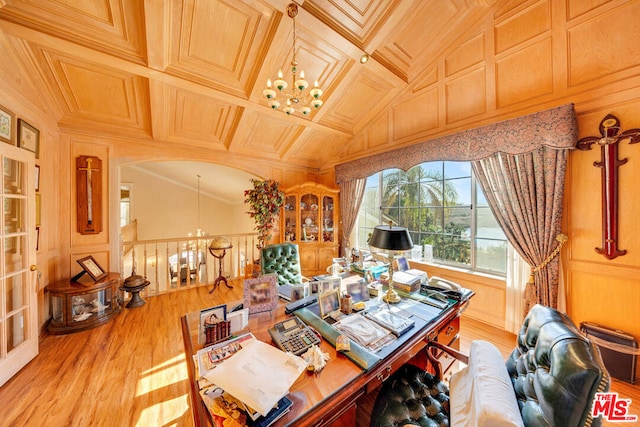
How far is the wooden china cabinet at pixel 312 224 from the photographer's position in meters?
4.30

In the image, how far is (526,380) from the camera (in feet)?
3.10

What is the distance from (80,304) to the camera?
8.30 ft

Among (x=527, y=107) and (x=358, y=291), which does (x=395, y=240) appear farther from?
(x=527, y=107)

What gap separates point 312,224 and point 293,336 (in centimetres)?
328

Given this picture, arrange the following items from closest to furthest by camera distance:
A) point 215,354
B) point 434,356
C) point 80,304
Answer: point 215,354
point 434,356
point 80,304

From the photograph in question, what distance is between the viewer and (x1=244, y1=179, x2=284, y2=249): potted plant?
13.0 feet

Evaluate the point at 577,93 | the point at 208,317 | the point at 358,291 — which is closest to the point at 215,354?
the point at 208,317

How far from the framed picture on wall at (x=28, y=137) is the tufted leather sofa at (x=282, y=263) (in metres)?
2.42

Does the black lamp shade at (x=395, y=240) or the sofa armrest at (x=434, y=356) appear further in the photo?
the black lamp shade at (x=395, y=240)

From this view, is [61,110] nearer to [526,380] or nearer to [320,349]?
[320,349]

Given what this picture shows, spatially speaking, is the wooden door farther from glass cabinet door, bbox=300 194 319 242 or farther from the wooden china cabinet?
glass cabinet door, bbox=300 194 319 242

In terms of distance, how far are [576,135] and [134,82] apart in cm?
454

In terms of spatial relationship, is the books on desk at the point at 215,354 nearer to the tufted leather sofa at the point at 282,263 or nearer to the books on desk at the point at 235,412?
the books on desk at the point at 235,412

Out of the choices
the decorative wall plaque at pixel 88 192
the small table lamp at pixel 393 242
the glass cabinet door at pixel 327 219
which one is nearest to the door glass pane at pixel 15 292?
the decorative wall plaque at pixel 88 192
